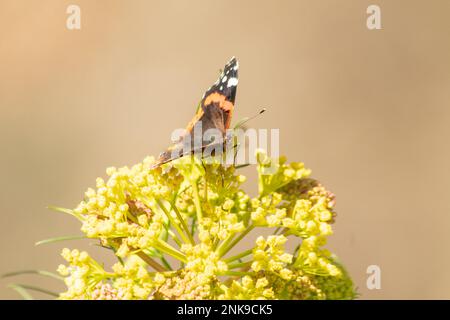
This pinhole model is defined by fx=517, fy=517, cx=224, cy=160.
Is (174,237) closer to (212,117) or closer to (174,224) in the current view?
(174,224)

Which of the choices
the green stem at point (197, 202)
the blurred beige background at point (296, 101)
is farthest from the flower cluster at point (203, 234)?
the blurred beige background at point (296, 101)

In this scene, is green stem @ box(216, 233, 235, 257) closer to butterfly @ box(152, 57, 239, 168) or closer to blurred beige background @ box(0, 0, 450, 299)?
butterfly @ box(152, 57, 239, 168)

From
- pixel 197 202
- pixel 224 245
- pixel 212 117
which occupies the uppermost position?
pixel 212 117

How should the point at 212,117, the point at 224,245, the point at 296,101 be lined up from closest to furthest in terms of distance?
the point at 224,245, the point at 212,117, the point at 296,101

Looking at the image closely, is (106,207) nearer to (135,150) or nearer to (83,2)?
(135,150)

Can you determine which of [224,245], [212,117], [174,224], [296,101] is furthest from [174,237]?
[296,101]

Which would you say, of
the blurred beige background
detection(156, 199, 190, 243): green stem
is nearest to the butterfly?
detection(156, 199, 190, 243): green stem

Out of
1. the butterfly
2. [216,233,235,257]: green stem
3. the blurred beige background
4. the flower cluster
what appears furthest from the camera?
the blurred beige background
